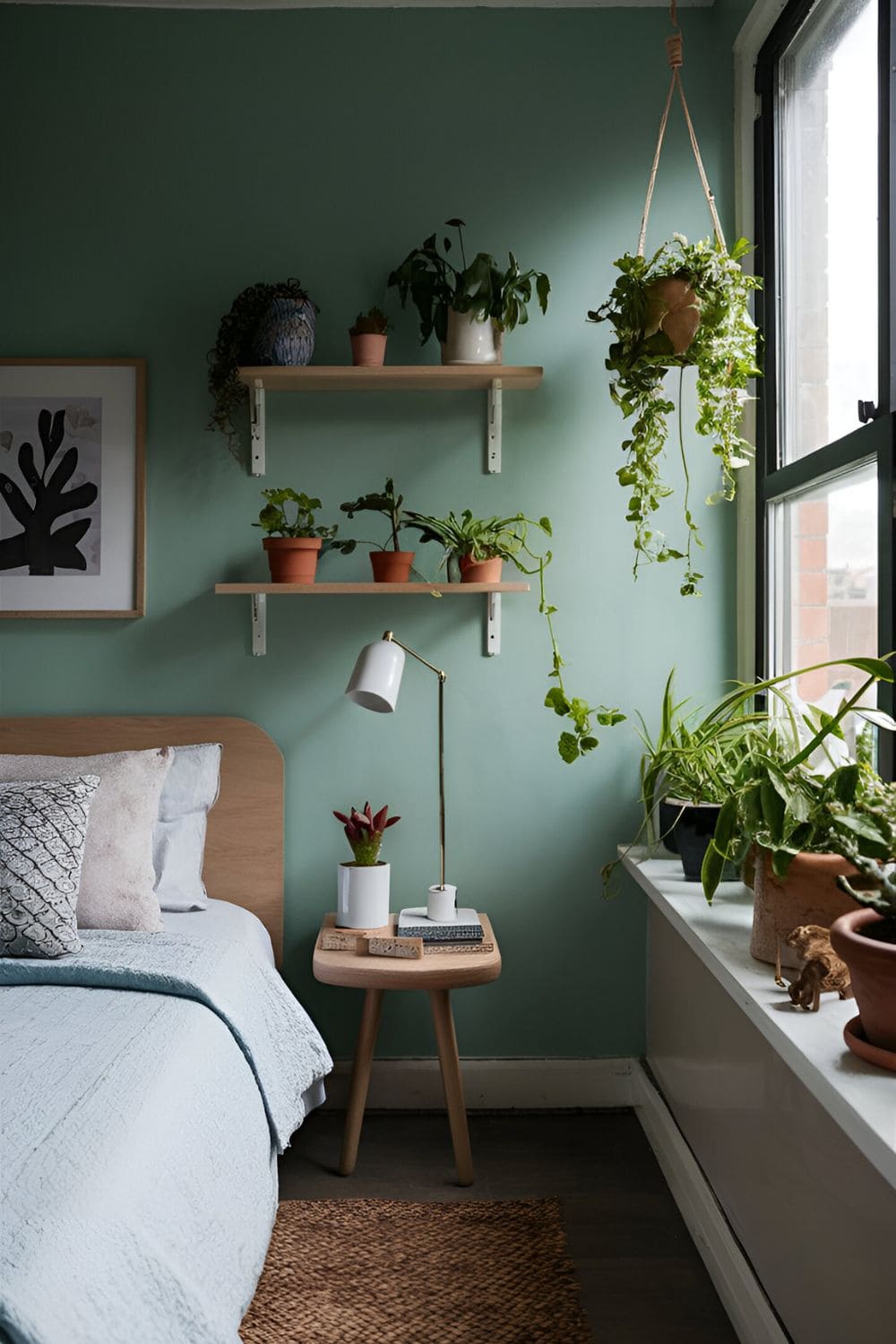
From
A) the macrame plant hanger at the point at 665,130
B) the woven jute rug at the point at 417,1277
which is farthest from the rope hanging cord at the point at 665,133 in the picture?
the woven jute rug at the point at 417,1277

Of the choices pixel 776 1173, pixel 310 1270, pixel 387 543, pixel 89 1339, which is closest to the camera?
pixel 89 1339

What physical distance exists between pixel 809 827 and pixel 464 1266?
1.08m

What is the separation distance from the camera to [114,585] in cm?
266

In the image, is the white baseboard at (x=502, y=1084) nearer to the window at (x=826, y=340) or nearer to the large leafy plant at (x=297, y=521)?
the window at (x=826, y=340)

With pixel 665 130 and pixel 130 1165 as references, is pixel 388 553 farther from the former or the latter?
pixel 130 1165

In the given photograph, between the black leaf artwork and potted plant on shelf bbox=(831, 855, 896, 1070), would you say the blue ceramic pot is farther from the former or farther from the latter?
potted plant on shelf bbox=(831, 855, 896, 1070)

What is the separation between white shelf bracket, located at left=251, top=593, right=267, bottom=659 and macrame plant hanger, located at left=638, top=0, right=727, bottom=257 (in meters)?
1.19

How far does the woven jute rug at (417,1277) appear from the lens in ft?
5.97

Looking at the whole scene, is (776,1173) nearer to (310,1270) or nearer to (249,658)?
(310,1270)

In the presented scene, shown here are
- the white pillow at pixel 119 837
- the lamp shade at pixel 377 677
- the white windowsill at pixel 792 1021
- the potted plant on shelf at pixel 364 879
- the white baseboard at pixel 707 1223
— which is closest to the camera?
the white windowsill at pixel 792 1021

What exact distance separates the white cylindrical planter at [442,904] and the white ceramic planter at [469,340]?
4.02ft

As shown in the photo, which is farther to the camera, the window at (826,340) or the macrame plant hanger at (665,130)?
the macrame plant hanger at (665,130)

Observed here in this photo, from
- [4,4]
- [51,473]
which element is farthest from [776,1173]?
[4,4]

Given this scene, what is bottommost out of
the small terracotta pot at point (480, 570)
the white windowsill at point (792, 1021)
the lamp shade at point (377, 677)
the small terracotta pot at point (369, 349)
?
the white windowsill at point (792, 1021)
